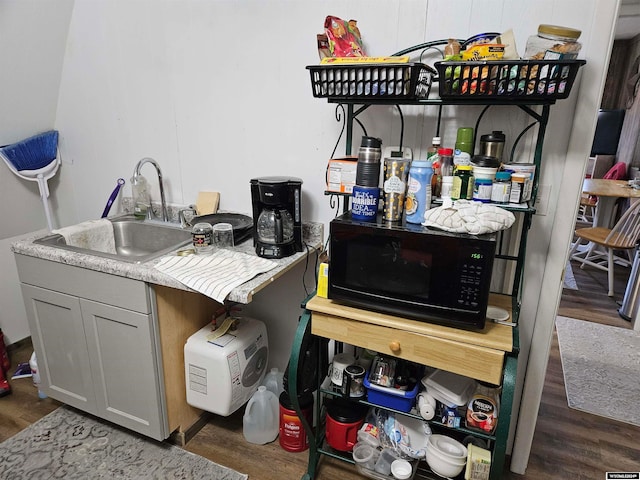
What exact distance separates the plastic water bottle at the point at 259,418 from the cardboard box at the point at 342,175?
3.16 feet

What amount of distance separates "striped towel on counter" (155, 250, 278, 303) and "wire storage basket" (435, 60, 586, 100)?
0.88 m

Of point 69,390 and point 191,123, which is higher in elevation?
point 191,123

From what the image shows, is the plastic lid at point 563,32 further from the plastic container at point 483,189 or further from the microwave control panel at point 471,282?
the microwave control panel at point 471,282

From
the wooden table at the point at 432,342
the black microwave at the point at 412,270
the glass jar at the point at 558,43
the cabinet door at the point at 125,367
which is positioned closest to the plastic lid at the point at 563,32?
the glass jar at the point at 558,43

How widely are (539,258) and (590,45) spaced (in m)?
0.73

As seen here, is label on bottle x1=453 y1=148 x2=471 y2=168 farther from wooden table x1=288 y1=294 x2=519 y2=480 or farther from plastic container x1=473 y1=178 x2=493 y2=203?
wooden table x1=288 y1=294 x2=519 y2=480

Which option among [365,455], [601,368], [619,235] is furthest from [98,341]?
[619,235]

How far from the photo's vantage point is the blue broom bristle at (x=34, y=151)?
217 centimetres

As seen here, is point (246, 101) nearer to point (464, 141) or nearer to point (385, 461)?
point (464, 141)

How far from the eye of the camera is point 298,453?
5.73 ft

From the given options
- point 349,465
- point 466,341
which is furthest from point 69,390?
point 466,341

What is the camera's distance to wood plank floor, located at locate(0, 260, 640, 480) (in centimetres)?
166

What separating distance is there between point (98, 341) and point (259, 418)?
0.75 metres

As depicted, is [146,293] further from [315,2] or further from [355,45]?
[315,2]
